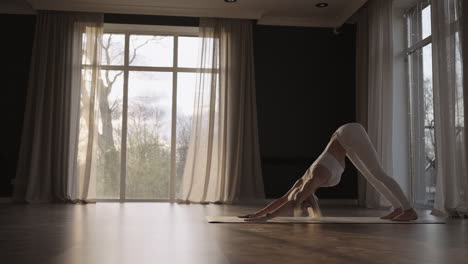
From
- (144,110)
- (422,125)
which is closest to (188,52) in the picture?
(144,110)

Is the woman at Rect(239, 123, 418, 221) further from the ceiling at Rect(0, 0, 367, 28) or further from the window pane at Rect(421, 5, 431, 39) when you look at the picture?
the ceiling at Rect(0, 0, 367, 28)

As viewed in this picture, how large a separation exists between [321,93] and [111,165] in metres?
3.22

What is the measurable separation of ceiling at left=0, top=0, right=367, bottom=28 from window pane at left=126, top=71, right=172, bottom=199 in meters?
→ 0.98

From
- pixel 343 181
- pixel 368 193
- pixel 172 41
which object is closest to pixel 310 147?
pixel 343 181

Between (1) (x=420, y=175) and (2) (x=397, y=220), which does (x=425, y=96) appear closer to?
(1) (x=420, y=175)

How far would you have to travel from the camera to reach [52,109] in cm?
630

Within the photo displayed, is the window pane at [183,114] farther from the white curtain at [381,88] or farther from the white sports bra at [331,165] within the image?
the white sports bra at [331,165]

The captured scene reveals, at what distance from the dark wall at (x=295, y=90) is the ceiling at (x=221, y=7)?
0.20 meters

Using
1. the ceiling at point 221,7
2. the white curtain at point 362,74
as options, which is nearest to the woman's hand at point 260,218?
the white curtain at point 362,74

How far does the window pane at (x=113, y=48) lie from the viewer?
6812 mm

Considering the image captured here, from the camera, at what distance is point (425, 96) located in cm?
561

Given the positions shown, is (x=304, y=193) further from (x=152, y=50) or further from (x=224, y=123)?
(x=152, y=50)

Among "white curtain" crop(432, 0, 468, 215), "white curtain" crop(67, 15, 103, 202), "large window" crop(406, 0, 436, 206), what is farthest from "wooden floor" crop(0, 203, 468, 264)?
"white curtain" crop(67, 15, 103, 202)

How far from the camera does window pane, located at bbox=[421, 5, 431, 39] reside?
215 inches
